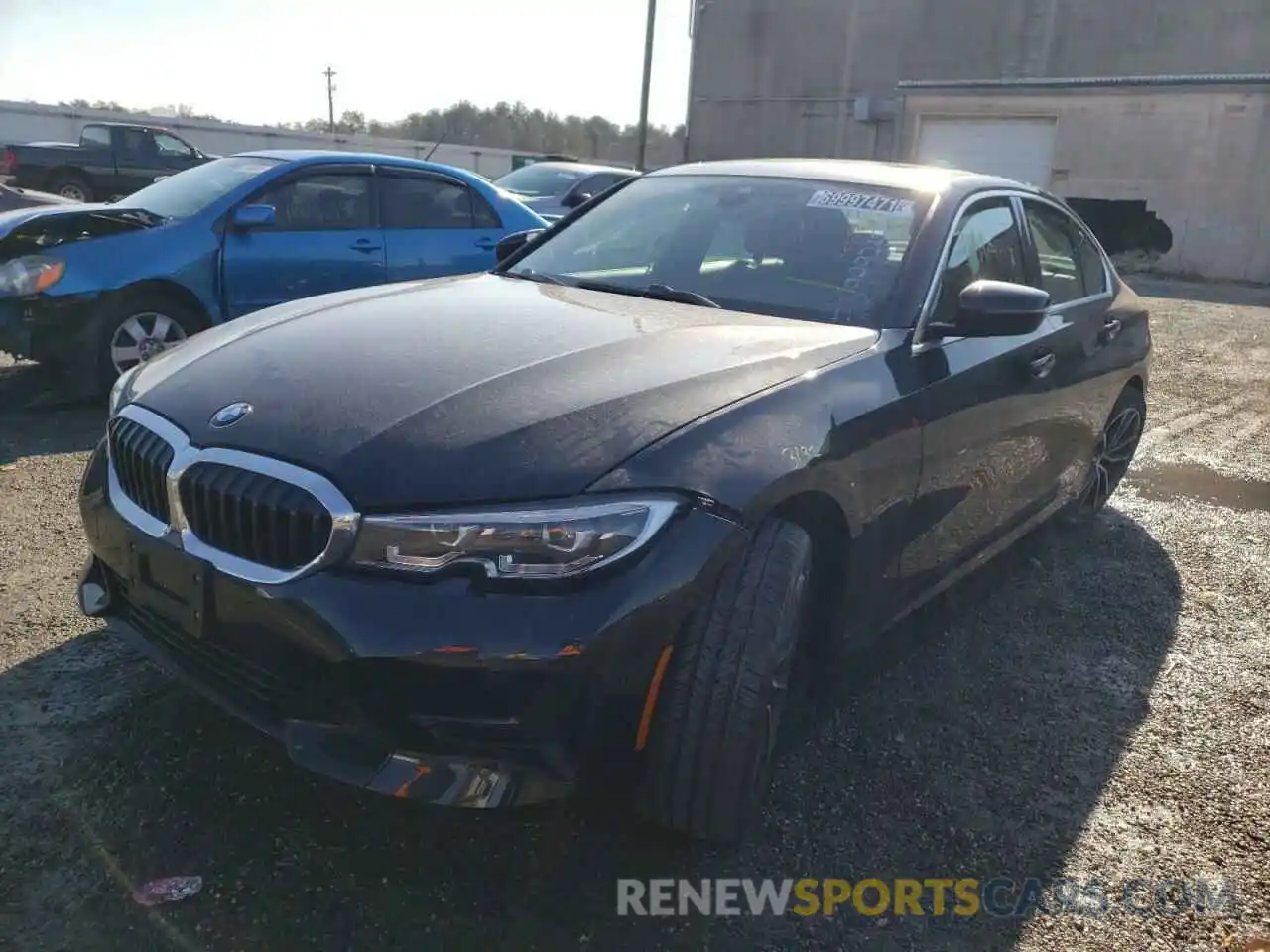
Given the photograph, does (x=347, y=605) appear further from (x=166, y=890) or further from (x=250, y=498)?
(x=166, y=890)

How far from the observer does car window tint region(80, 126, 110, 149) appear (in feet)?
62.2

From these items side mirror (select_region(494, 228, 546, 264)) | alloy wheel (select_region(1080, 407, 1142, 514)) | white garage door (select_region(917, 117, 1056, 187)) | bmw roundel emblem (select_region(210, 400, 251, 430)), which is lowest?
alloy wheel (select_region(1080, 407, 1142, 514))

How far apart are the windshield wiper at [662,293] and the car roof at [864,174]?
2.47 feet

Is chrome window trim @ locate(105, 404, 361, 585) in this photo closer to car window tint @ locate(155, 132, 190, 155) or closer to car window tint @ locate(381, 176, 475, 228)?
car window tint @ locate(381, 176, 475, 228)

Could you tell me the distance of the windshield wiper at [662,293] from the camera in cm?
317

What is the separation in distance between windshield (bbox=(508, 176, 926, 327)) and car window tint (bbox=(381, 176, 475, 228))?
126 inches

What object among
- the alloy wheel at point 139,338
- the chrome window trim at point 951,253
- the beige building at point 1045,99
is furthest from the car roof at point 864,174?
the beige building at point 1045,99

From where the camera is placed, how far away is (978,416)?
126 inches

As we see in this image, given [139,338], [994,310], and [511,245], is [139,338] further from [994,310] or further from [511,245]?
[994,310]

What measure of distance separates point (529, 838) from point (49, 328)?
455 centimetres

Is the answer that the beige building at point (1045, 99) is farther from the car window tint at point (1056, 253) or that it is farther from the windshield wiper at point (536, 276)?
the windshield wiper at point (536, 276)

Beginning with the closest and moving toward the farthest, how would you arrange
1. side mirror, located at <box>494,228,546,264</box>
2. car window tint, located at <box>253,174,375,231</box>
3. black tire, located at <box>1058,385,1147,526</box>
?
1. side mirror, located at <box>494,228,546,264</box>
2. black tire, located at <box>1058,385,1147,526</box>
3. car window tint, located at <box>253,174,375,231</box>

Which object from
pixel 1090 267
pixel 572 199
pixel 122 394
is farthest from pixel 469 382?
pixel 572 199

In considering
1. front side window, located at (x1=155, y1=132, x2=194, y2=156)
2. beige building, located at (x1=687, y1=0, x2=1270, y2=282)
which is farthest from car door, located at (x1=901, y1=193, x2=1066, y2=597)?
beige building, located at (x1=687, y1=0, x2=1270, y2=282)
